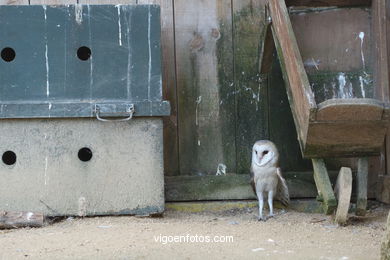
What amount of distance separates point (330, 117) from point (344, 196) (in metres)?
0.43

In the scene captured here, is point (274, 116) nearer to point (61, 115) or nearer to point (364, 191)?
point (364, 191)

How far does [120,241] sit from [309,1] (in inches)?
80.5

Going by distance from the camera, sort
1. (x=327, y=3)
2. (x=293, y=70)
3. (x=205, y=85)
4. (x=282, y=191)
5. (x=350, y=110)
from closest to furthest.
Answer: (x=350, y=110) → (x=293, y=70) → (x=282, y=191) → (x=327, y=3) → (x=205, y=85)

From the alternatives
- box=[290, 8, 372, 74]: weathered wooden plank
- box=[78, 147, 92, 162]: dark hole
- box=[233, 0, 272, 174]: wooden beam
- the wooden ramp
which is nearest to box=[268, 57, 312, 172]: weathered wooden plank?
box=[233, 0, 272, 174]: wooden beam

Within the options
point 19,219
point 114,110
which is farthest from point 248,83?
point 19,219

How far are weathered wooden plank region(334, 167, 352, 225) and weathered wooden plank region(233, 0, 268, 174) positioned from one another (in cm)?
97

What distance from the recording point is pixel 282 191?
450 cm

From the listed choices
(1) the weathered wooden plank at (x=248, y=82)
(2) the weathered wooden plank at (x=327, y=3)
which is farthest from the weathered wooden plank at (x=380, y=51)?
(1) the weathered wooden plank at (x=248, y=82)

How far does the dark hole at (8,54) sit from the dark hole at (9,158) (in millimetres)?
577

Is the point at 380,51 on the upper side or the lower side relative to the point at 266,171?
upper

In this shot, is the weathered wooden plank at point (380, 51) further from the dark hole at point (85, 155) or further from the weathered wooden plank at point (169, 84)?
the dark hole at point (85, 155)

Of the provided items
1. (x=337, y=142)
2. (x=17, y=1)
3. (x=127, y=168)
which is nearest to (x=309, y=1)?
(x=337, y=142)

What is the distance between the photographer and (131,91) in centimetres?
424

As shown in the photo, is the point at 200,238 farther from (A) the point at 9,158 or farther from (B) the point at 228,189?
(A) the point at 9,158
